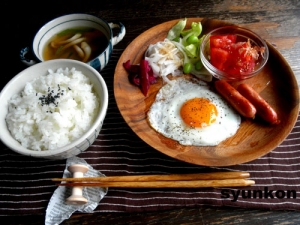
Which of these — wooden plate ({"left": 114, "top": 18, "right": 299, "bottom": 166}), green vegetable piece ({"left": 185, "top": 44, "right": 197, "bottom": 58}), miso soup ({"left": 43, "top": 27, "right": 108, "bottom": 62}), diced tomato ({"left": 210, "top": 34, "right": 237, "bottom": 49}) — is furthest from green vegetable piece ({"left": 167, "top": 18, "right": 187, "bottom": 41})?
miso soup ({"left": 43, "top": 27, "right": 108, "bottom": 62})

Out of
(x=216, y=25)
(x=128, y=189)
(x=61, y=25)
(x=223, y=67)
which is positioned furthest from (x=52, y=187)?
(x=216, y=25)

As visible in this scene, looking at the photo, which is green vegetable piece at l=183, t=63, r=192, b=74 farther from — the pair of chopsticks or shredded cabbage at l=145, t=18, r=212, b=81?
the pair of chopsticks

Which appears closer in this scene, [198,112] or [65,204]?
[65,204]

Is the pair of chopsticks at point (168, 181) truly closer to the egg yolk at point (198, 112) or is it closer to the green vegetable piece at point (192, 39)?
the egg yolk at point (198, 112)

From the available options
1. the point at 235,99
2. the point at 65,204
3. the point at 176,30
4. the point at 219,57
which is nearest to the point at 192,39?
the point at 176,30

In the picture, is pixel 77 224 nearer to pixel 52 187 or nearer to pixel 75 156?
pixel 52 187

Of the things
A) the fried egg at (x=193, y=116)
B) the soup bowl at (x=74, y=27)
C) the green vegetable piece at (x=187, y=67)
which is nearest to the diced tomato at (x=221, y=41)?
the green vegetable piece at (x=187, y=67)
